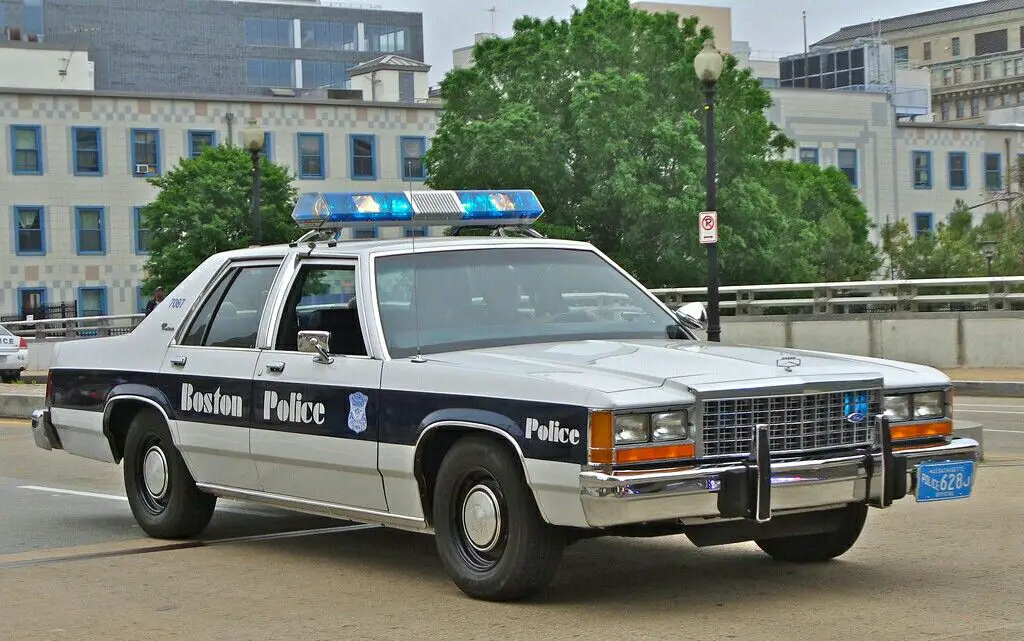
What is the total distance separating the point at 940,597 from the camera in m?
7.33

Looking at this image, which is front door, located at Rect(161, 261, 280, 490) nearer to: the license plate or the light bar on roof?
the light bar on roof

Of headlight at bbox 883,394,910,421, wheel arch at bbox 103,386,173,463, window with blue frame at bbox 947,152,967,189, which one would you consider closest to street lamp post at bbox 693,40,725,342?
wheel arch at bbox 103,386,173,463

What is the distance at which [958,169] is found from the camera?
73.5 m

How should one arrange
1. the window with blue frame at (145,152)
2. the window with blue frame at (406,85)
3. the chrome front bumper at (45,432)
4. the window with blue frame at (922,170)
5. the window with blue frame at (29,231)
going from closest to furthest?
the chrome front bumper at (45,432), the window with blue frame at (29,231), the window with blue frame at (145,152), the window with blue frame at (922,170), the window with blue frame at (406,85)

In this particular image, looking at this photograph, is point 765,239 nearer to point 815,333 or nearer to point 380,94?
point 815,333

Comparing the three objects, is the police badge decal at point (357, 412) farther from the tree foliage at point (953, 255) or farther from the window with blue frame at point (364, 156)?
the window with blue frame at point (364, 156)

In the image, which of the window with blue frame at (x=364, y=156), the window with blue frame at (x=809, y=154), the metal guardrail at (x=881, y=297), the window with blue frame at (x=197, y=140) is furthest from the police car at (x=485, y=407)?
the window with blue frame at (x=809, y=154)

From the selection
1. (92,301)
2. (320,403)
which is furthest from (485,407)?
(92,301)

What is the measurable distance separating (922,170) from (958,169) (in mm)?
1999

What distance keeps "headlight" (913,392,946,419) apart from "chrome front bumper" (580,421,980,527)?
1.40 ft

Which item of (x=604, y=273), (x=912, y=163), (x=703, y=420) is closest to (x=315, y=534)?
(x=604, y=273)

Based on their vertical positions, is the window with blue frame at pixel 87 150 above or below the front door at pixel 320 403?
above

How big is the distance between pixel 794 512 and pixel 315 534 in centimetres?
358

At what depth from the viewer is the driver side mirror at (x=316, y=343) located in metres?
8.09
